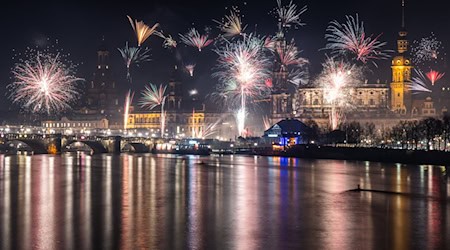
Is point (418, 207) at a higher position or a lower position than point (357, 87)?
lower

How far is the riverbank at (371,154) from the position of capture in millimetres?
69250

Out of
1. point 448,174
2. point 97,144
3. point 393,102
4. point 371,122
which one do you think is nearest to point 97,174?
point 448,174

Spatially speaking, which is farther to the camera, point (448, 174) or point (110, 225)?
point (448, 174)

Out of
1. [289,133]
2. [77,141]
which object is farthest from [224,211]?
[289,133]

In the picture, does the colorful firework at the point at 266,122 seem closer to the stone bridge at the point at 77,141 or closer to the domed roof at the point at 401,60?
the domed roof at the point at 401,60

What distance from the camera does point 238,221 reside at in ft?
107

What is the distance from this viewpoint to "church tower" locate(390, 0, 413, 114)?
126m

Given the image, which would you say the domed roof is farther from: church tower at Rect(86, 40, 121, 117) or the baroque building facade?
church tower at Rect(86, 40, 121, 117)

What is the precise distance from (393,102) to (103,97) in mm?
72863

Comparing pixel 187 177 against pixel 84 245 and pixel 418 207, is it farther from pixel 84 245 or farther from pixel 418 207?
pixel 84 245

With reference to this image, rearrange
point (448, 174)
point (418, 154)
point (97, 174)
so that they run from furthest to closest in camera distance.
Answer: point (418, 154) < point (97, 174) < point (448, 174)

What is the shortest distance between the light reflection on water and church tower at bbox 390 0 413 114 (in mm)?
69512

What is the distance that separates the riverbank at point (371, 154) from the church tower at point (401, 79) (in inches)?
1448

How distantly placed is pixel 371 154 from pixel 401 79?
179ft
